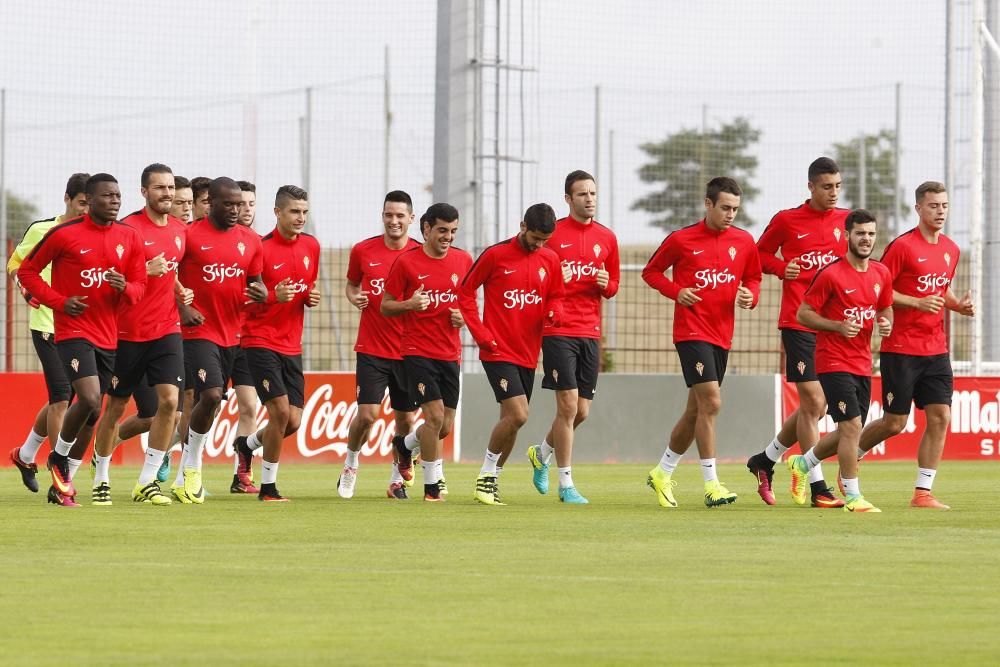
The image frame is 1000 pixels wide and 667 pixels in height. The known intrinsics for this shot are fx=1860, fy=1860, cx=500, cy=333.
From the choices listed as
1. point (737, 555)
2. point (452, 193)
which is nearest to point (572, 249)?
point (737, 555)

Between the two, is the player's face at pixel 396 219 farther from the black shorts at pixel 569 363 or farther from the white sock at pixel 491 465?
the white sock at pixel 491 465

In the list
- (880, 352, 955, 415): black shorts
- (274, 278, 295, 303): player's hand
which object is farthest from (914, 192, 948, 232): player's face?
(274, 278, 295, 303): player's hand

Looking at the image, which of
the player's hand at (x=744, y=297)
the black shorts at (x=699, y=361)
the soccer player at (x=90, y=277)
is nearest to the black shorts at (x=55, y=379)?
the soccer player at (x=90, y=277)

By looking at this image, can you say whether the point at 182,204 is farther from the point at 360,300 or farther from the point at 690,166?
the point at 690,166

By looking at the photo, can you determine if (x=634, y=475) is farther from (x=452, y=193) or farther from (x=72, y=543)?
(x=72, y=543)

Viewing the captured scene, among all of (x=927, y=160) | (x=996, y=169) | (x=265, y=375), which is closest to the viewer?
(x=265, y=375)

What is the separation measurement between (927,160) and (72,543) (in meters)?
20.0

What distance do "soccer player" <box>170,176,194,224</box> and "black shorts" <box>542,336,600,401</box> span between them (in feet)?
10.3

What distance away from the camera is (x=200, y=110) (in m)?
23.6

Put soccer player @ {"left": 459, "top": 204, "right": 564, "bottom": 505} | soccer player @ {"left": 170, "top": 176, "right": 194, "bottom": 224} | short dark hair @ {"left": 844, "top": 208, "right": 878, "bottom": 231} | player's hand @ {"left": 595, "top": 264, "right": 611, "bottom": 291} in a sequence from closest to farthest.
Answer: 1. short dark hair @ {"left": 844, "top": 208, "right": 878, "bottom": 231}
2. soccer player @ {"left": 459, "top": 204, "right": 564, "bottom": 505}
3. player's hand @ {"left": 595, "top": 264, "right": 611, "bottom": 291}
4. soccer player @ {"left": 170, "top": 176, "right": 194, "bottom": 224}

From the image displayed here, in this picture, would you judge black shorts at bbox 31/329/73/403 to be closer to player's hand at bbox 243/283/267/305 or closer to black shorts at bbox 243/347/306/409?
black shorts at bbox 243/347/306/409

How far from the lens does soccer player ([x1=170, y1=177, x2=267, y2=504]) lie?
13969 mm

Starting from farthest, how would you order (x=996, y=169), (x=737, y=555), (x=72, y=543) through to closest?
(x=996, y=169) < (x=72, y=543) < (x=737, y=555)

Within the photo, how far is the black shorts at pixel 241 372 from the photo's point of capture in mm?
15232
